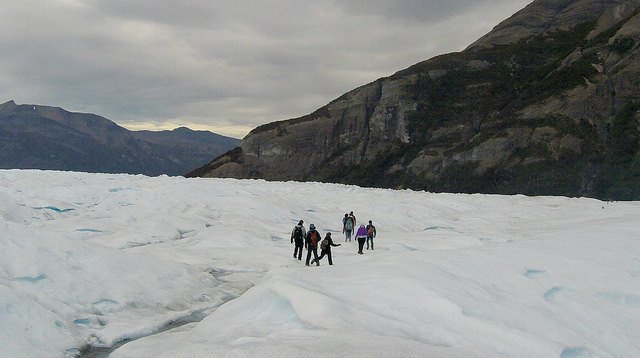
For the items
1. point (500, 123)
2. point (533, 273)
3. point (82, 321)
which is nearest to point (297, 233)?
point (533, 273)

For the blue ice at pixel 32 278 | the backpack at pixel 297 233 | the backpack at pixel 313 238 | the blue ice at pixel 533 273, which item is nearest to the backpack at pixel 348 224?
the backpack at pixel 297 233

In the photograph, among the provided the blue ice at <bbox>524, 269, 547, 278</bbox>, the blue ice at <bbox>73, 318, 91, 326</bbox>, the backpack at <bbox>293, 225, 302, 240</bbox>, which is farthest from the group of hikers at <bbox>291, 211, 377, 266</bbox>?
the blue ice at <bbox>73, 318, 91, 326</bbox>

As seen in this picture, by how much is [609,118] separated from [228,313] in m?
94.9

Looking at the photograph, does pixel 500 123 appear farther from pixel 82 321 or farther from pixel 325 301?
pixel 82 321

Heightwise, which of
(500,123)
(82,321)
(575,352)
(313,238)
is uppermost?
(500,123)

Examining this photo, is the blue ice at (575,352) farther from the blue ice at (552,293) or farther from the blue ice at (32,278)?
the blue ice at (32,278)

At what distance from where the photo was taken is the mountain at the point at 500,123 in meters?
84.7

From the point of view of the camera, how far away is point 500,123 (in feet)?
328

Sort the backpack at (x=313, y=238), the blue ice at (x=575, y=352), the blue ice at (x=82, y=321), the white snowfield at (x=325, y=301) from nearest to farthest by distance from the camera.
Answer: the white snowfield at (x=325, y=301) → the blue ice at (x=575, y=352) → the blue ice at (x=82, y=321) → the backpack at (x=313, y=238)

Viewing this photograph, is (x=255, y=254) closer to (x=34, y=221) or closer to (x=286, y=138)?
(x=34, y=221)

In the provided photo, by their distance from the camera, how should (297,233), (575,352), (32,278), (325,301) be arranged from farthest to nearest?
(297,233) → (32,278) → (325,301) → (575,352)

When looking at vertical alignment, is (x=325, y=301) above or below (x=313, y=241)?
below

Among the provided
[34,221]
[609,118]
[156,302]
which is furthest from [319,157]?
[156,302]

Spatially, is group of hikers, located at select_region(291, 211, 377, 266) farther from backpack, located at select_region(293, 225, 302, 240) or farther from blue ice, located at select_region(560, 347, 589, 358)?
blue ice, located at select_region(560, 347, 589, 358)
